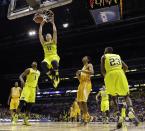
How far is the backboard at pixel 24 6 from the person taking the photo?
920 centimetres

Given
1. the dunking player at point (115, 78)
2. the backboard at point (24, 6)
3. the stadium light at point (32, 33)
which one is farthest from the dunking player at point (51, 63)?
the stadium light at point (32, 33)

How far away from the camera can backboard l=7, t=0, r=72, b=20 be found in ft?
30.2

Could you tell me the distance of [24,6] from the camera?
31.7 ft

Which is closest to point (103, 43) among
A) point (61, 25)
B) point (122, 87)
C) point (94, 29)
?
point (94, 29)

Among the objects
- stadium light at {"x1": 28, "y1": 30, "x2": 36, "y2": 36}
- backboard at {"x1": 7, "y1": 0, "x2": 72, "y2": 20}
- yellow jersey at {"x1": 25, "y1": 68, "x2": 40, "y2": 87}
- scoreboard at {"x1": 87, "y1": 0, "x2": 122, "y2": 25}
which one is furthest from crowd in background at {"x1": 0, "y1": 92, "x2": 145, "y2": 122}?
yellow jersey at {"x1": 25, "y1": 68, "x2": 40, "y2": 87}

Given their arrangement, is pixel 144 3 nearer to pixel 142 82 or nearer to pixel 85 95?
pixel 85 95

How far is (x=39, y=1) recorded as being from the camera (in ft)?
28.7

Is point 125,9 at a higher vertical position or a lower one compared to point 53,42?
higher

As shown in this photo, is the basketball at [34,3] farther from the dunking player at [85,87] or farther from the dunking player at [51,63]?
the dunking player at [85,87]

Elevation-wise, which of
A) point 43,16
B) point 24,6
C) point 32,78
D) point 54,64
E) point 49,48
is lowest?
point 32,78

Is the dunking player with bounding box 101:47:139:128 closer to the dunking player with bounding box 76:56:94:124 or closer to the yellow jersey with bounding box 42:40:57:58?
the dunking player with bounding box 76:56:94:124

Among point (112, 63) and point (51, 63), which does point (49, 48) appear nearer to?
point (51, 63)

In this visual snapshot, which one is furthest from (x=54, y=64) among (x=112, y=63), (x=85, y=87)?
(x=112, y=63)

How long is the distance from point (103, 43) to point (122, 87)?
1718 cm
